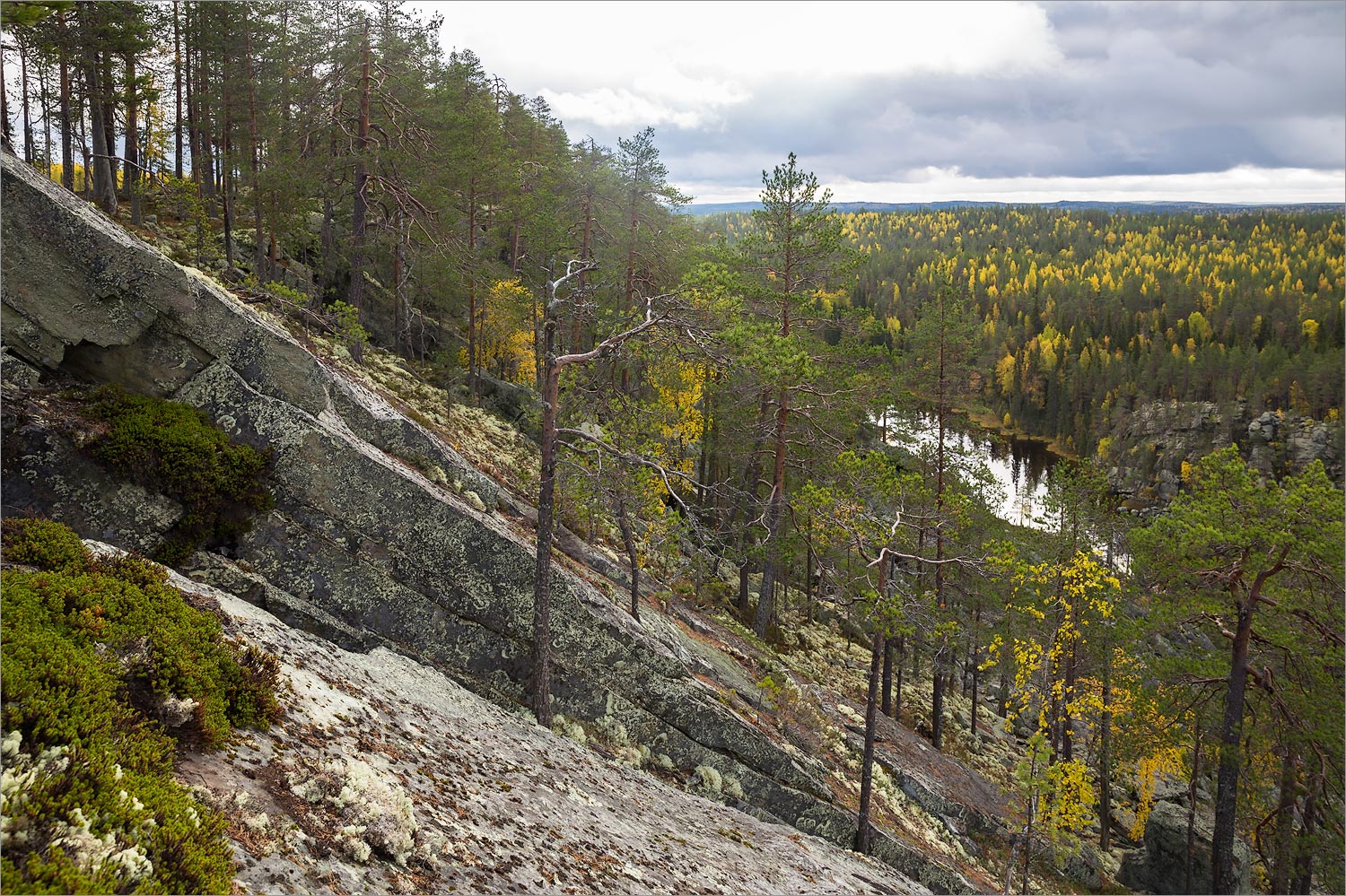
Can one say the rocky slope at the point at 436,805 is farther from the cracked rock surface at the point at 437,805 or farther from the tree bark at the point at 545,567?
the tree bark at the point at 545,567

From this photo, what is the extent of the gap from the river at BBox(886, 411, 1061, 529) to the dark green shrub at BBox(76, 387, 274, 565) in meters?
23.3

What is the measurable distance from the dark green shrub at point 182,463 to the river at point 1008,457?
2331cm

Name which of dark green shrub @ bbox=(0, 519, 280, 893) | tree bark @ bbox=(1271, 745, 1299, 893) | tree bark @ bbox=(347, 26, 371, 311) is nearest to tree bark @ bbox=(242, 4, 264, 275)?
tree bark @ bbox=(347, 26, 371, 311)

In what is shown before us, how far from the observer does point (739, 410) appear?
2575 centimetres

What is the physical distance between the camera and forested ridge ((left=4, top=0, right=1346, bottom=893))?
1388 cm

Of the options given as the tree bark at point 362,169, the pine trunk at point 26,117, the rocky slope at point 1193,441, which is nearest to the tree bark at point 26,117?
the pine trunk at point 26,117

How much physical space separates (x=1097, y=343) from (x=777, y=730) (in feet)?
527

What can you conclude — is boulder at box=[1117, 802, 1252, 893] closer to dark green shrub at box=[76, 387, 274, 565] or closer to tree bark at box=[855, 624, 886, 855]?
tree bark at box=[855, 624, 886, 855]

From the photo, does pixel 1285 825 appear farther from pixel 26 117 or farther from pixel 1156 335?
pixel 1156 335

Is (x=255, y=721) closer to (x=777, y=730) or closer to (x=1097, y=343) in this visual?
(x=777, y=730)

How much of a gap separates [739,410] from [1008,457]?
362 ft

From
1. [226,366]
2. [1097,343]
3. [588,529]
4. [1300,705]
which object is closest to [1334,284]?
[1097,343]

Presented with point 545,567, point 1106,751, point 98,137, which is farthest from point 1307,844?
point 98,137

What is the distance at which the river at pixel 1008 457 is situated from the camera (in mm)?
27984
